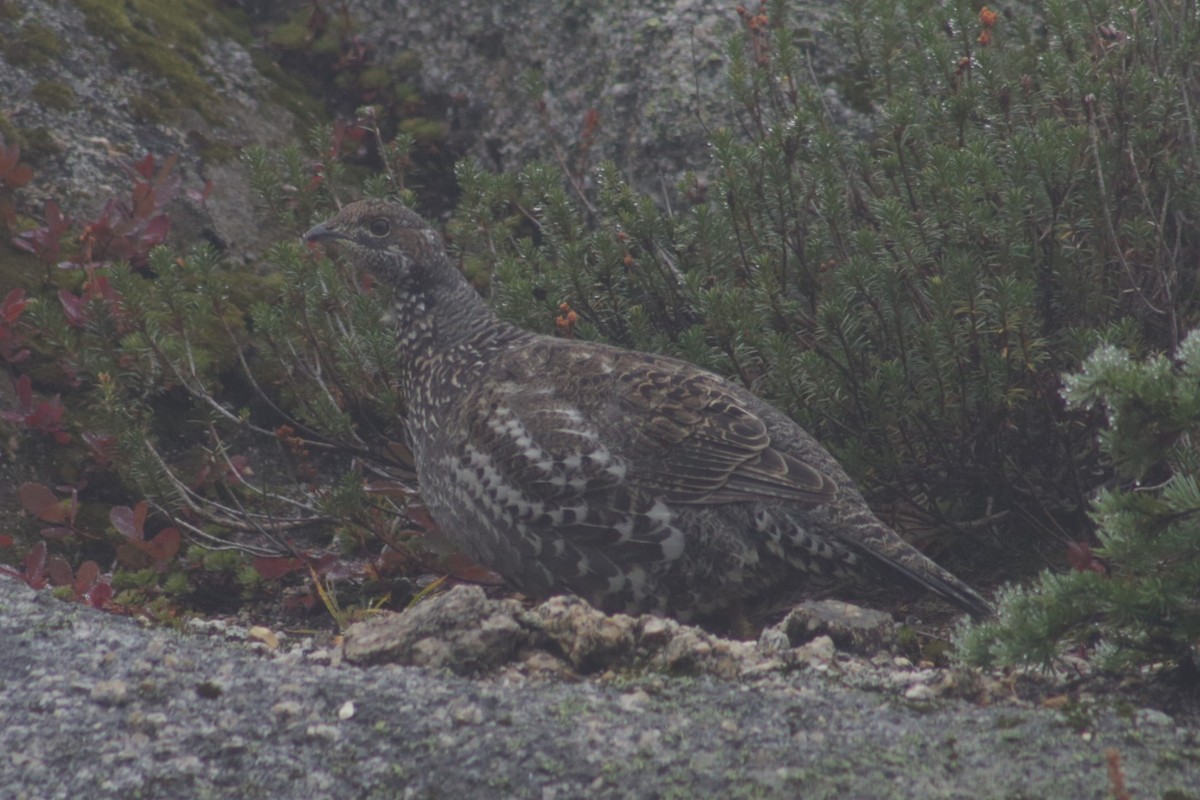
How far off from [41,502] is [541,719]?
3.00 meters

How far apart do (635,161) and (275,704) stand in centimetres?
509

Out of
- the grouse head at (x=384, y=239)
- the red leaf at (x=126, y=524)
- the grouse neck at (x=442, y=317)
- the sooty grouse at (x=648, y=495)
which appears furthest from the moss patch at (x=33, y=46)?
the sooty grouse at (x=648, y=495)

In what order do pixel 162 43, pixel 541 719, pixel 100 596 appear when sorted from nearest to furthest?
pixel 541 719 → pixel 100 596 → pixel 162 43

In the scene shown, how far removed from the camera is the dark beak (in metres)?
5.57

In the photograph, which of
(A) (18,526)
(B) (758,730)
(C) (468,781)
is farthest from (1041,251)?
(A) (18,526)

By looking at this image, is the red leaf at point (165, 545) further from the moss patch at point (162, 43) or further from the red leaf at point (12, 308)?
the moss patch at point (162, 43)

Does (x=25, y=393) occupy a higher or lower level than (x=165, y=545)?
higher

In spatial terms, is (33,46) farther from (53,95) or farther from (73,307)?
(73,307)

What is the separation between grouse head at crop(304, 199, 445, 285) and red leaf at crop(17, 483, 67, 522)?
4.92 feet

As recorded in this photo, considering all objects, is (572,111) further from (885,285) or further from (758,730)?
(758,730)

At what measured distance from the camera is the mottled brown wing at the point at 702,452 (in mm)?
4766

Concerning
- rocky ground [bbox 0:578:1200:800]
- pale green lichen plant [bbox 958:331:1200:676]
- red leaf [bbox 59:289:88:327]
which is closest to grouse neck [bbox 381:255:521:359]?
red leaf [bbox 59:289:88:327]

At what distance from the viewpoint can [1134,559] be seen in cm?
320

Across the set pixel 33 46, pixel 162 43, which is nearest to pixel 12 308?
pixel 33 46
